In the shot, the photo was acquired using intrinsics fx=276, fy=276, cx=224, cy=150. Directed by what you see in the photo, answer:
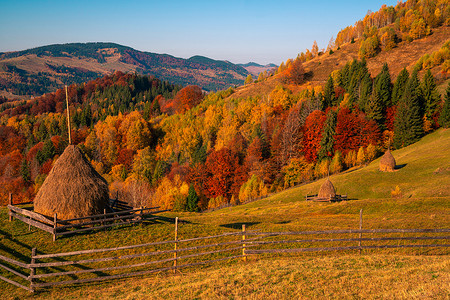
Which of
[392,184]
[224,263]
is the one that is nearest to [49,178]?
[224,263]

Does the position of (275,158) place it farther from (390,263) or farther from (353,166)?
(390,263)

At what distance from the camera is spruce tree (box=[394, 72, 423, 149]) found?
65.9m

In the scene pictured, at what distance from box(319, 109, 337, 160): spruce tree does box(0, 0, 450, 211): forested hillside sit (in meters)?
0.26

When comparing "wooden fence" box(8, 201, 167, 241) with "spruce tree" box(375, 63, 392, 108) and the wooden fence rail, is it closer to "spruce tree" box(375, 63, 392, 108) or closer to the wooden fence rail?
the wooden fence rail

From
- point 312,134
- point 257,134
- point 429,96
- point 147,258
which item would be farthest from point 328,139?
point 147,258

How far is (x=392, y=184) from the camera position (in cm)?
4169

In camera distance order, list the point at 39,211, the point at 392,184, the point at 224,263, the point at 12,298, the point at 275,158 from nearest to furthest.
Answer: the point at 12,298 → the point at 224,263 → the point at 39,211 → the point at 392,184 → the point at 275,158

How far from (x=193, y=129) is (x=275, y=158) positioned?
41.1 metres

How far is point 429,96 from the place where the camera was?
69812 millimetres

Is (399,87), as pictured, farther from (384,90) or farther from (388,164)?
(388,164)

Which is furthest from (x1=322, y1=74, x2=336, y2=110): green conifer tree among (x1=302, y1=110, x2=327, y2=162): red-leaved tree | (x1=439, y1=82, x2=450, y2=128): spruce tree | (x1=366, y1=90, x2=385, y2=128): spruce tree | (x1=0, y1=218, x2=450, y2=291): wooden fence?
(x1=0, y1=218, x2=450, y2=291): wooden fence

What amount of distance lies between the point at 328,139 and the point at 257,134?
67.5ft

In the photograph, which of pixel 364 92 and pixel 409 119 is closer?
pixel 409 119

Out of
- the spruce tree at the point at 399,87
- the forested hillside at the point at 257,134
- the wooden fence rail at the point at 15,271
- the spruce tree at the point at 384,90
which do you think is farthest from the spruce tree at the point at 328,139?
the wooden fence rail at the point at 15,271
